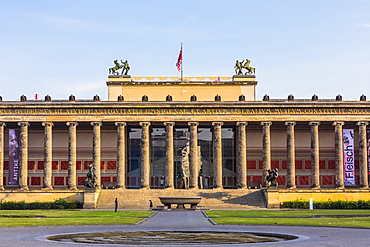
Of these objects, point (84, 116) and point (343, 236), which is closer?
point (343, 236)

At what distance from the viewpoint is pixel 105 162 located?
95.7 metres

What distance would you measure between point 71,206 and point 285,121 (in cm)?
3169

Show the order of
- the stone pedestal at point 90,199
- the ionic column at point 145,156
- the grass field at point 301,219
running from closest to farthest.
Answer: the grass field at point 301,219 → the stone pedestal at point 90,199 → the ionic column at point 145,156

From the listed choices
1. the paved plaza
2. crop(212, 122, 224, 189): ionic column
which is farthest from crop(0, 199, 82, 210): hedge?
the paved plaza

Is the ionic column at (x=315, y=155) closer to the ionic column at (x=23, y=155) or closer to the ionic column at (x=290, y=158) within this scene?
the ionic column at (x=290, y=158)

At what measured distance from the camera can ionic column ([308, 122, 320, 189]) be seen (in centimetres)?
8981

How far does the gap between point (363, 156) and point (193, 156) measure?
75.4ft

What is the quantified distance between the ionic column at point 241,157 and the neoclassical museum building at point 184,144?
0.14 meters

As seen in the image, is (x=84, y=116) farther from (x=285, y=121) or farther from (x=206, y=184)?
(x=285, y=121)

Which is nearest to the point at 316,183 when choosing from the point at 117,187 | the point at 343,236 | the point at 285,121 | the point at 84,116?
the point at 285,121

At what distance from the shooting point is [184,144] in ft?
318

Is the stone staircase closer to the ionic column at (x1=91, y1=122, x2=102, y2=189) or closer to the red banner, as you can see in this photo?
the ionic column at (x1=91, y1=122, x2=102, y2=189)

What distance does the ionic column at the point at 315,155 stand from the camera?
295 ft

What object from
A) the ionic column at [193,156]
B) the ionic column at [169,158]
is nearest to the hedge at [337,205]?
the ionic column at [193,156]
